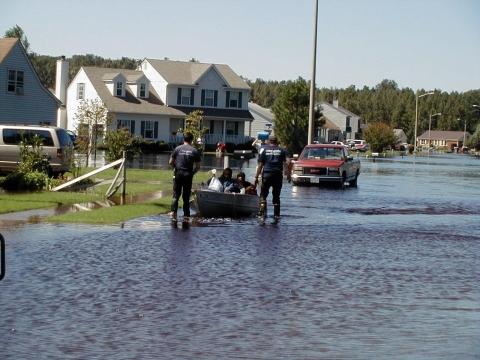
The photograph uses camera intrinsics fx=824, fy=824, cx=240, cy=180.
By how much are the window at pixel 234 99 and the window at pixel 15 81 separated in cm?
3174

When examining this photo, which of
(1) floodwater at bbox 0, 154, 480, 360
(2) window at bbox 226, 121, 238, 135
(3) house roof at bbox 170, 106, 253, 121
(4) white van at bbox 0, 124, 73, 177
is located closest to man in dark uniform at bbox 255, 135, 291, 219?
(1) floodwater at bbox 0, 154, 480, 360

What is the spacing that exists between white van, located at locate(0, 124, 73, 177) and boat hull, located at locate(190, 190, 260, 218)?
887cm

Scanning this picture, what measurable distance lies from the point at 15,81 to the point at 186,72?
30525 mm

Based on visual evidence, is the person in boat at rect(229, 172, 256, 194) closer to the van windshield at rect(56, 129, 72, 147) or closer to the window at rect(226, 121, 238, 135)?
the van windshield at rect(56, 129, 72, 147)

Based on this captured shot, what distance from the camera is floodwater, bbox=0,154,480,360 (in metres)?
7.75

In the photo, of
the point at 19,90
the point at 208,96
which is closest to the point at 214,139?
the point at 208,96

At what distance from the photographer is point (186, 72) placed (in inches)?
3031

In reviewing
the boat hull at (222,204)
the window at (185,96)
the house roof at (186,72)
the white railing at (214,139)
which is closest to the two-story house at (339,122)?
the house roof at (186,72)

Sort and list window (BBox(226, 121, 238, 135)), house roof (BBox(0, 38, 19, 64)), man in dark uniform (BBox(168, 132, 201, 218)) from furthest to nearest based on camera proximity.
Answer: window (BBox(226, 121, 238, 135)), house roof (BBox(0, 38, 19, 64)), man in dark uniform (BBox(168, 132, 201, 218))

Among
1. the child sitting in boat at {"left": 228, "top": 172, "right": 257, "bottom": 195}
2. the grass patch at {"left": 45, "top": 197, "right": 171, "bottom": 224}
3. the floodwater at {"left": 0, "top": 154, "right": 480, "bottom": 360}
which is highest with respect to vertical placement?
the child sitting in boat at {"left": 228, "top": 172, "right": 257, "bottom": 195}

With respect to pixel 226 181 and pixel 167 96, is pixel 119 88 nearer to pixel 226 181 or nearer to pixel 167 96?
pixel 167 96

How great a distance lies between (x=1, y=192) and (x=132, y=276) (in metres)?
11.9

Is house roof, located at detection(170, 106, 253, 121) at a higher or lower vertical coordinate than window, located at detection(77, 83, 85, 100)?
lower

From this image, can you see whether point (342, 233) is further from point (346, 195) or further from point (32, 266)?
point (346, 195)
